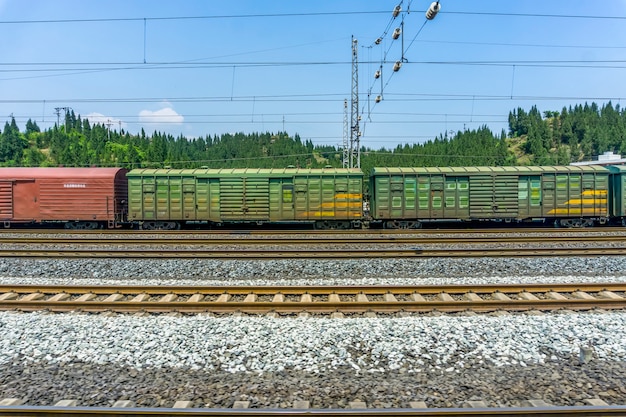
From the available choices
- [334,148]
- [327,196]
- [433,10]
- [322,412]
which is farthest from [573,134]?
[322,412]

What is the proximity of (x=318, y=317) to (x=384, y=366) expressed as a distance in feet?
7.66

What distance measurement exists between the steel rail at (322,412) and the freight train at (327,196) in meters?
17.0

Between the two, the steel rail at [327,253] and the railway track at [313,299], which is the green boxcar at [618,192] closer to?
the steel rail at [327,253]

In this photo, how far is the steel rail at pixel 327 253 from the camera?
13062mm

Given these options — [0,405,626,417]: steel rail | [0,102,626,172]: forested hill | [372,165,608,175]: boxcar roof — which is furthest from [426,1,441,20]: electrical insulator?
[0,102,626,172]: forested hill

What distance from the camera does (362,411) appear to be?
4.37 metres

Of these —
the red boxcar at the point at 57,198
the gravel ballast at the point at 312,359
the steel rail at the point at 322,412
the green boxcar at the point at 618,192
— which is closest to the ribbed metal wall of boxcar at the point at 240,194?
the red boxcar at the point at 57,198

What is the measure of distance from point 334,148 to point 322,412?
108750mm

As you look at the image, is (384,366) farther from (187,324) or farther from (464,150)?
(464,150)

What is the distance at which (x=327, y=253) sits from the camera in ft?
45.3

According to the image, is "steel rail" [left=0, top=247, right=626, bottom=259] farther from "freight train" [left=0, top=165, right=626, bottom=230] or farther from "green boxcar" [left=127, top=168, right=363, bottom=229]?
"green boxcar" [left=127, top=168, right=363, bottom=229]

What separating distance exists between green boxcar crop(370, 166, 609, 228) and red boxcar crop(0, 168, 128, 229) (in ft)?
45.6

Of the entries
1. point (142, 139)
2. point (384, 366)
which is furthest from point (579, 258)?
point (142, 139)

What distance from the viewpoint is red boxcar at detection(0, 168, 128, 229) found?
71.5ft
